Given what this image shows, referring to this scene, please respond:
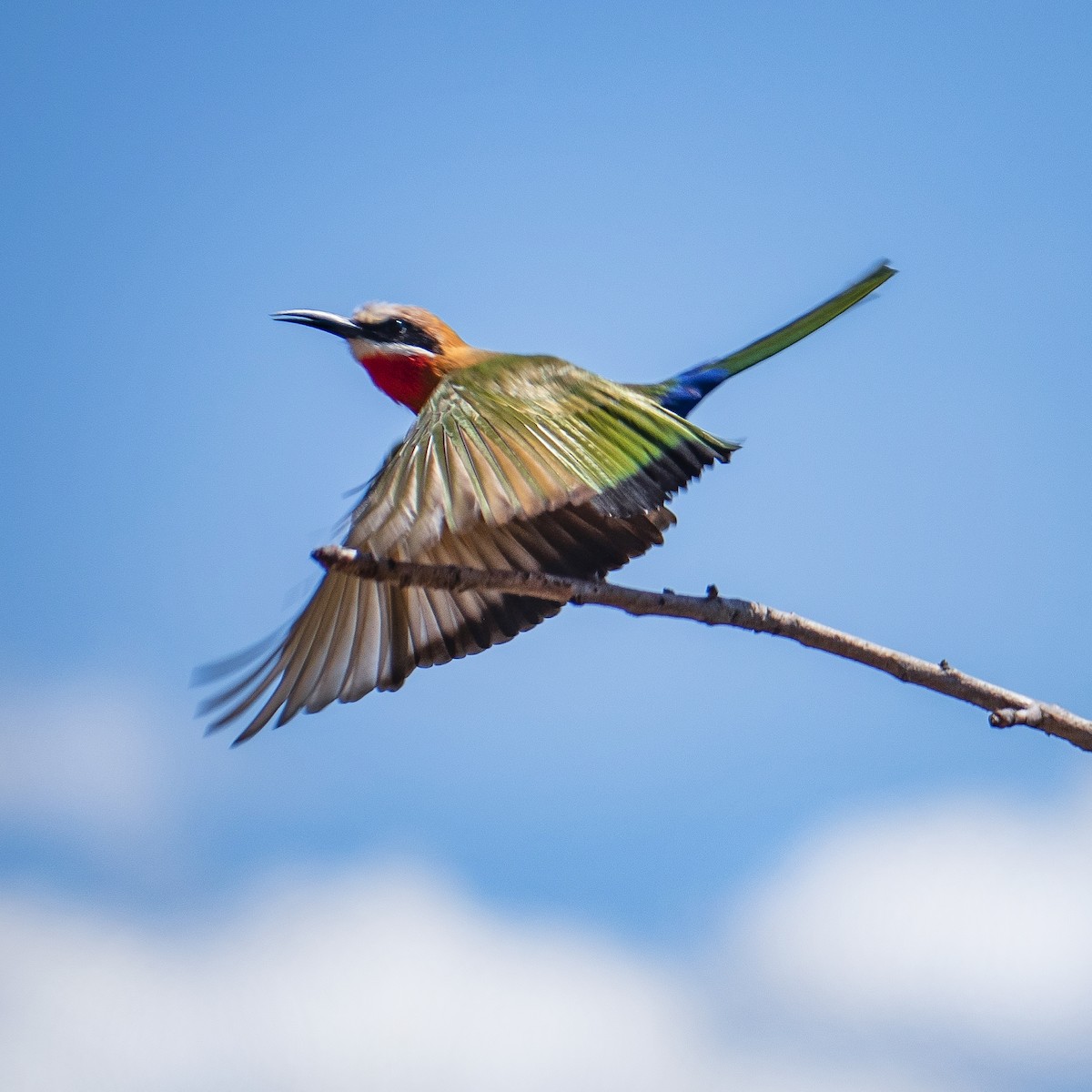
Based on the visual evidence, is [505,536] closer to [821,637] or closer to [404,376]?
[404,376]

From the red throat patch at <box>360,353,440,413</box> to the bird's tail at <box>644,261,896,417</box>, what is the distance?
1.91 feet

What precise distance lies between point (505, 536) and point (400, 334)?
0.78 metres

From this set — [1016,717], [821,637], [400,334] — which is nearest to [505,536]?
[400,334]

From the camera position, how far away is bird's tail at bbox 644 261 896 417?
3.27 m

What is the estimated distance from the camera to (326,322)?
3367 mm

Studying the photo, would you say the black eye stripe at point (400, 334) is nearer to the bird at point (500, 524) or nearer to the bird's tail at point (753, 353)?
the bird at point (500, 524)

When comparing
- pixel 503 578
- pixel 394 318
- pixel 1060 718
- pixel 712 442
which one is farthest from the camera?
pixel 394 318

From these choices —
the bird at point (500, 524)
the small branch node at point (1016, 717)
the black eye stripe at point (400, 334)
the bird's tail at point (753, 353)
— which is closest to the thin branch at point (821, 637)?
the small branch node at point (1016, 717)

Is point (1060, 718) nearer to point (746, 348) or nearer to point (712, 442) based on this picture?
point (712, 442)

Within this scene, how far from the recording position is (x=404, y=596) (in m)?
2.82

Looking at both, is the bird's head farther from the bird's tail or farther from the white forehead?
the bird's tail

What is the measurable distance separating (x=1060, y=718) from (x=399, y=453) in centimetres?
126

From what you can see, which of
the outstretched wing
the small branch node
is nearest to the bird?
the outstretched wing

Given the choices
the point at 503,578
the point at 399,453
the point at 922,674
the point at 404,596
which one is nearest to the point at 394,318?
the point at 404,596
